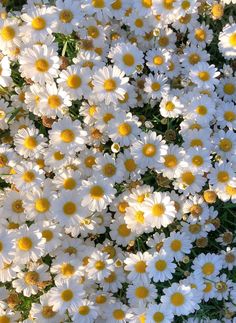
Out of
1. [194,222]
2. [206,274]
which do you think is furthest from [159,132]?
[206,274]

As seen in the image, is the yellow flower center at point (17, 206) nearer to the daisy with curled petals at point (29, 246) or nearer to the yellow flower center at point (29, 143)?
the daisy with curled petals at point (29, 246)

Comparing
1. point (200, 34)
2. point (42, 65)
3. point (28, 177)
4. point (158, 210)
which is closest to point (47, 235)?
point (28, 177)

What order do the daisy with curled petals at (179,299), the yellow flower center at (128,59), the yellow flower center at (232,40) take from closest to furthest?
the daisy with curled petals at (179,299) → the yellow flower center at (128,59) → the yellow flower center at (232,40)

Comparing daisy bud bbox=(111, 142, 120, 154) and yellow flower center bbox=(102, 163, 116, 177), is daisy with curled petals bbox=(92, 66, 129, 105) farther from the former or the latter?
yellow flower center bbox=(102, 163, 116, 177)

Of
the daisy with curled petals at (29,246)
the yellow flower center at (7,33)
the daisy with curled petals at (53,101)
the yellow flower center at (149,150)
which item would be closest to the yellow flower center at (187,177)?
the yellow flower center at (149,150)

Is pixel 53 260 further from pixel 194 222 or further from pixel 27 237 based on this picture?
pixel 194 222

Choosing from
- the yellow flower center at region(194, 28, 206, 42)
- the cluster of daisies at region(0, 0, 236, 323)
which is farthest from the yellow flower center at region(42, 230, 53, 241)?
the yellow flower center at region(194, 28, 206, 42)
